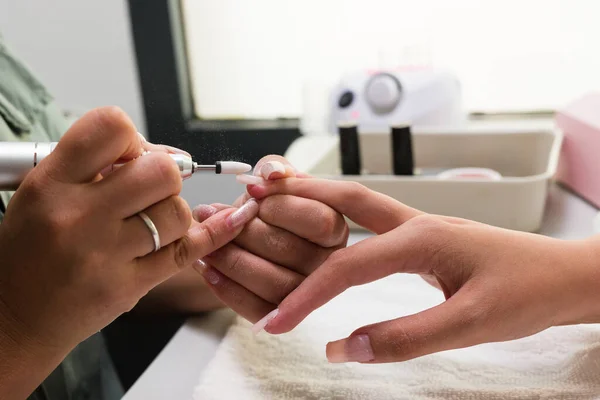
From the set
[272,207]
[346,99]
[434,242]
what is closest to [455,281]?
[434,242]

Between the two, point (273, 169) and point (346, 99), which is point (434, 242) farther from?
point (346, 99)

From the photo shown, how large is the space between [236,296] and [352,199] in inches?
4.2

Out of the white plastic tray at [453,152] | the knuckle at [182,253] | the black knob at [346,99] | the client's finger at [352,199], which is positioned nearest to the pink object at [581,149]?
the white plastic tray at [453,152]

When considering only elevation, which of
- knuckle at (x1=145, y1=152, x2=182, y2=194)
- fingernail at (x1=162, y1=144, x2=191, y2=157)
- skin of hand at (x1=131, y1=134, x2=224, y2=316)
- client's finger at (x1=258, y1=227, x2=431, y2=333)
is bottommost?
skin of hand at (x1=131, y1=134, x2=224, y2=316)

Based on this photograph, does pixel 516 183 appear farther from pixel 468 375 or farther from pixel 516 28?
pixel 516 28

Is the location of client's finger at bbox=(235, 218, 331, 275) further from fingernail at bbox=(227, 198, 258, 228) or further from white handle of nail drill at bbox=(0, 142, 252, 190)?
white handle of nail drill at bbox=(0, 142, 252, 190)

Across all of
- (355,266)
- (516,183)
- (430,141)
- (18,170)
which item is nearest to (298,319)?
(355,266)

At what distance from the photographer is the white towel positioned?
402 millimetres

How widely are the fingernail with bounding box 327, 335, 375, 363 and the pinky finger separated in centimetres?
7

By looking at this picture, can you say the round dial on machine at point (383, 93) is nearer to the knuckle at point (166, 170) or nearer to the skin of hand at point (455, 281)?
the skin of hand at point (455, 281)

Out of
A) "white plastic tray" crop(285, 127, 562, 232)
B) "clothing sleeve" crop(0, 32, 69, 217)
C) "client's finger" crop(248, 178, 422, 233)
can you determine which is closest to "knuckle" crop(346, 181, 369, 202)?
"client's finger" crop(248, 178, 422, 233)

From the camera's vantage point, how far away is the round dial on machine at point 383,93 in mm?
853

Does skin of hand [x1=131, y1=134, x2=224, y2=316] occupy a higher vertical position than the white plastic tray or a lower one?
lower

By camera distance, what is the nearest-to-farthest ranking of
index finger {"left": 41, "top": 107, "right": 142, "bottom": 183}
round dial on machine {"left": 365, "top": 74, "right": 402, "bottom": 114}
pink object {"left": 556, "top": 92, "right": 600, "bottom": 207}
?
index finger {"left": 41, "top": 107, "right": 142, "bottom": 183} < pink object {"left": 556, "top": 92, "right": 600, "bottom": 207} < round dial on machine {"left": 365, "top": 74, "right": 402, "bottom": 114}
